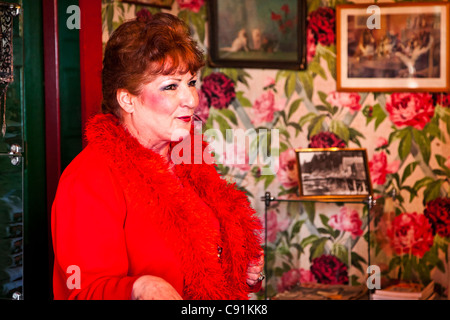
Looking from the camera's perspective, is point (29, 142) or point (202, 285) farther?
point (29, 142)

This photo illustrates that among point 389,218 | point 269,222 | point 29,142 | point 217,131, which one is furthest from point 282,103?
point 29,142

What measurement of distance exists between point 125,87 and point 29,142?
1.55 ft

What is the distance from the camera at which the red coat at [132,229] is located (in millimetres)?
1210

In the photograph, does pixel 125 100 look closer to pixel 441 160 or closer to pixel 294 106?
pixel 294 106

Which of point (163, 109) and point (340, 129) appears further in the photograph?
point (340, 129)

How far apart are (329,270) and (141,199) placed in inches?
76.3

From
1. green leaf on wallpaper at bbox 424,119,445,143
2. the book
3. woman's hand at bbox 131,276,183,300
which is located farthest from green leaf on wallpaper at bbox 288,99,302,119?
woman's hand at bbox 131,276,183,300

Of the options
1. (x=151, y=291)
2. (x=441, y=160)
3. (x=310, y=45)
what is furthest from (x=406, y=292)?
(x=151, y=291)

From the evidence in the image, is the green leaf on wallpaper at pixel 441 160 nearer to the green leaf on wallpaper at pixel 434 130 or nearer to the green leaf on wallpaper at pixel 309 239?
the green leaf on wallpaper at pixel 434 130

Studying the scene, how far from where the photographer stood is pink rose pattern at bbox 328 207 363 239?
118 inches

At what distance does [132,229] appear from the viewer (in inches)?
51.6

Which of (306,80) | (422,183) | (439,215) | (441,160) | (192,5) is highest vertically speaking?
(192,5)
